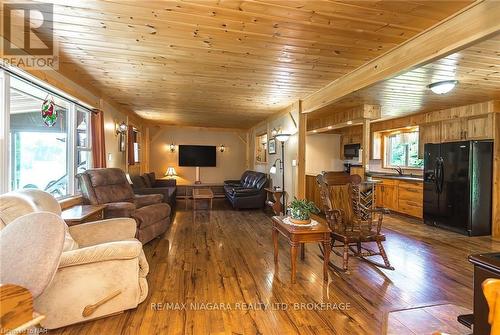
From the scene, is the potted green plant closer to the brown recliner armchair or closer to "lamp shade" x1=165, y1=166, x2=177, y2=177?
the brown recliner armchair

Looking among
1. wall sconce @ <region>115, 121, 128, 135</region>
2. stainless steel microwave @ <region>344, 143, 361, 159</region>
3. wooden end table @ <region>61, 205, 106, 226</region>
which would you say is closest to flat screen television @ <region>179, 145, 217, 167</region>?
wall sconce @ <region>115, 121, 128, 135</region>

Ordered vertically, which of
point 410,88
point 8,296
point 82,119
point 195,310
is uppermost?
point 410,88

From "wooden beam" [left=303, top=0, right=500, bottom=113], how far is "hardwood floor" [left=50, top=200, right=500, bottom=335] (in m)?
2.09

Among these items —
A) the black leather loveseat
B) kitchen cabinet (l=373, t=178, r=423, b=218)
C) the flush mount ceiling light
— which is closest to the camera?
the flush mount ceiling light

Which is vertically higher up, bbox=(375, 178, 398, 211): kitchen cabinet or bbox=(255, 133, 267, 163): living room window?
bbox=(255, 133, 267, 163): living room window

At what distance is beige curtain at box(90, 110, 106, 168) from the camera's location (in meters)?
4.06

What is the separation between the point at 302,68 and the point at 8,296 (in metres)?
3.15

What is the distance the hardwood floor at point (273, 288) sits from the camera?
6.14 ft

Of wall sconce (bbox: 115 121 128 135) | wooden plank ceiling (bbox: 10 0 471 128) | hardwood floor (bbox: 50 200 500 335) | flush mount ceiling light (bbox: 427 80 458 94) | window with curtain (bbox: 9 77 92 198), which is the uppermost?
wooden plank ceiling (bbox: 10 0 471 128)

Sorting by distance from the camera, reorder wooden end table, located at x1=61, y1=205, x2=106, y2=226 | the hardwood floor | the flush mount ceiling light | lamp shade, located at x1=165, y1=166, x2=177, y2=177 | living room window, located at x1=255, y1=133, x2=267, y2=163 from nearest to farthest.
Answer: the hardwood floor < wooden end table, located at x1=61, y1=205, x2=106, y2=226 < the flush mount ceiling light < living room window, located at x1=255, y1=133, x2=267, y2=163 < lamp shade, located at x1=165, y1=166, x2=177, y2=177

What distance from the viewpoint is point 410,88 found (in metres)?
3.66

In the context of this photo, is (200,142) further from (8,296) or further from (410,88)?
(8,296)

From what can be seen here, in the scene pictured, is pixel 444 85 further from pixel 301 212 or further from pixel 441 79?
pixel 301 212

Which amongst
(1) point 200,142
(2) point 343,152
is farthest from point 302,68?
(1) point 200,142
